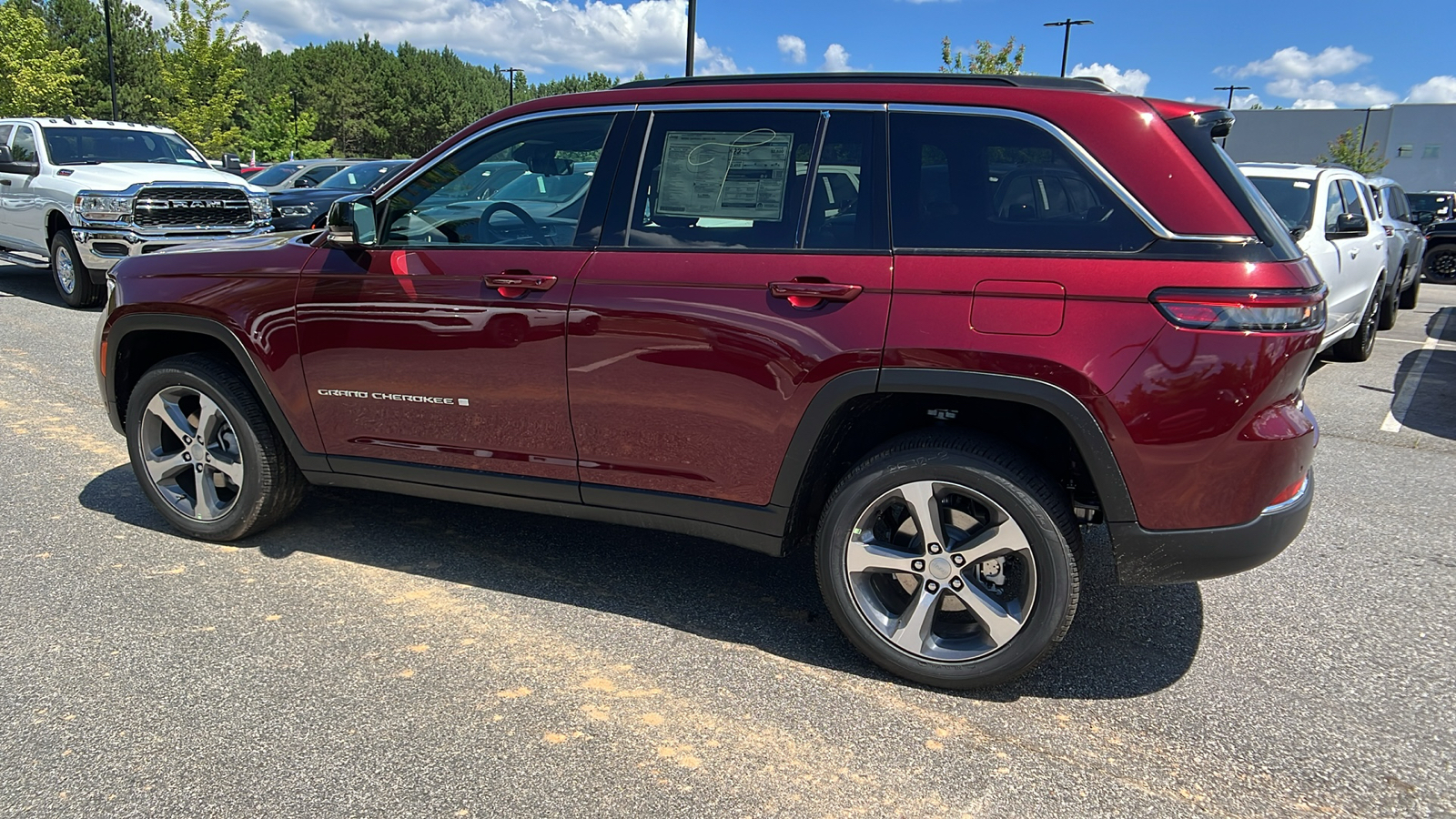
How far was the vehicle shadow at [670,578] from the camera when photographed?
3.23 meters

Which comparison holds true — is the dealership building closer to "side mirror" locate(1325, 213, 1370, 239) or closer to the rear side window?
"side mirror" locate(1325, 213, 1370, 239)

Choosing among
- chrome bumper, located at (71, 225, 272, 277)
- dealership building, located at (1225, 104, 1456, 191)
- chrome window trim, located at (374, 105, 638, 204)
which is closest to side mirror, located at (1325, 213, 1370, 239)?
chrome window trim, located at (374, 105, 638, 204)

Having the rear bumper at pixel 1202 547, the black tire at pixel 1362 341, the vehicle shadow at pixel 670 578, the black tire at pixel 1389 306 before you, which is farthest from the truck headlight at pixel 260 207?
the black tire at pixel 1389 306

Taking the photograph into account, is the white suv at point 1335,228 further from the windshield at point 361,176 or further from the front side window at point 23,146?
the windshield at point 361,176

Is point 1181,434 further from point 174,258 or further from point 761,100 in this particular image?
point 174,258

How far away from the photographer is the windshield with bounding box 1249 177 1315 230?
7.11 meters

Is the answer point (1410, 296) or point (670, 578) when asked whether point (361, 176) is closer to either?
point (670, 578)

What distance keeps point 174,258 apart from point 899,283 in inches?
120

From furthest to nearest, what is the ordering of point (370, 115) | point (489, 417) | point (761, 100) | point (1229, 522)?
point (370, 115) < point (489, 417) < point (761, 100) < point (1229, 522)

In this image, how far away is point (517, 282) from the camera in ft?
10.9

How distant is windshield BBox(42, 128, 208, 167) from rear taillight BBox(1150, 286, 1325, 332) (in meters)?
11.9

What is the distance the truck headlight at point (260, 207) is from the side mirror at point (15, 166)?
2247mm

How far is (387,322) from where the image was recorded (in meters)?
3.56

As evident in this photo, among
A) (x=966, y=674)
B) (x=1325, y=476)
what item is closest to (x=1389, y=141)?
(x=1325, y=476)
